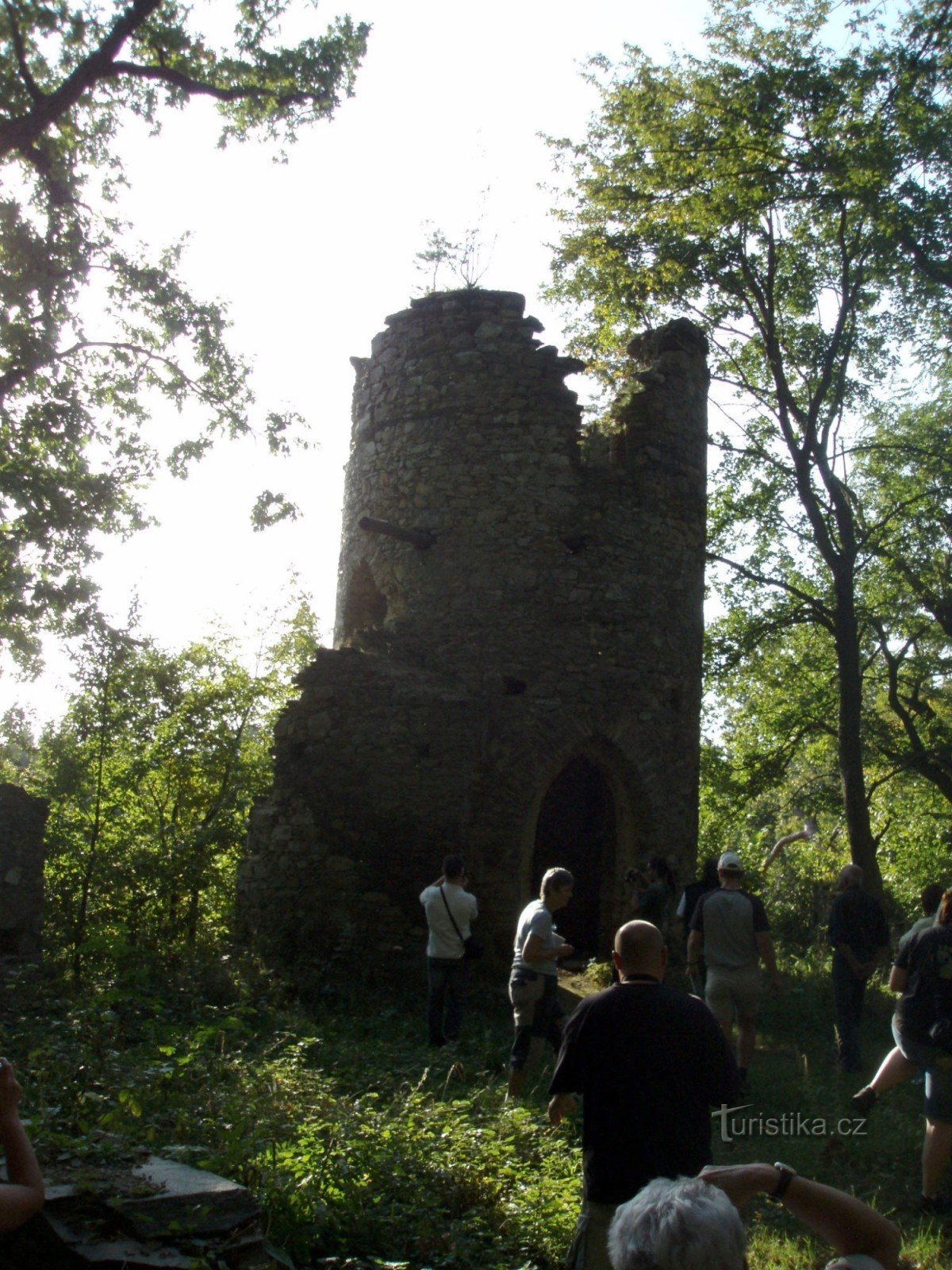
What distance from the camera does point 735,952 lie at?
7738 mm

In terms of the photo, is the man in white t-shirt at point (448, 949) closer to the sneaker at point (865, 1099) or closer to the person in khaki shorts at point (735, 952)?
the person in khaki shorts at point (735, 952)

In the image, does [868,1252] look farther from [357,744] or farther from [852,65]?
[852,65]

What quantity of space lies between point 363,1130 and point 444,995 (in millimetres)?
3201

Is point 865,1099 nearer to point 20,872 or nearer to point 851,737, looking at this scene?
point 851,737

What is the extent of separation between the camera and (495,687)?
1120 centimetres

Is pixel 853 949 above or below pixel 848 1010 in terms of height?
above

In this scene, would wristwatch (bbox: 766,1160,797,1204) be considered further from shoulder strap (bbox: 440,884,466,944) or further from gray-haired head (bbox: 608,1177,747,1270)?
shoulder strap (bbox: 440,884,466,944)

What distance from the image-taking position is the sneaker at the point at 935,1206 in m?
5.61

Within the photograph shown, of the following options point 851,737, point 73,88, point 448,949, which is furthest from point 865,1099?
point 73,88

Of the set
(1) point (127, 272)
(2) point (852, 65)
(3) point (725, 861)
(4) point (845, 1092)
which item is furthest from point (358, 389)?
(4) point (845, 1092)

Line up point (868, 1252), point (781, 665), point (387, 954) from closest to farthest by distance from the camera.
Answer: point (868, 1252), point (387, 954), point (781, 665)

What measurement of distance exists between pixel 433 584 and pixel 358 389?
298cm

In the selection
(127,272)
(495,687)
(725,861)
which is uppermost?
(127,272)

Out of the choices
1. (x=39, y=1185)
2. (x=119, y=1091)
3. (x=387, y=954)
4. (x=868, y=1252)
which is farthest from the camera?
(x=387, y=954)
